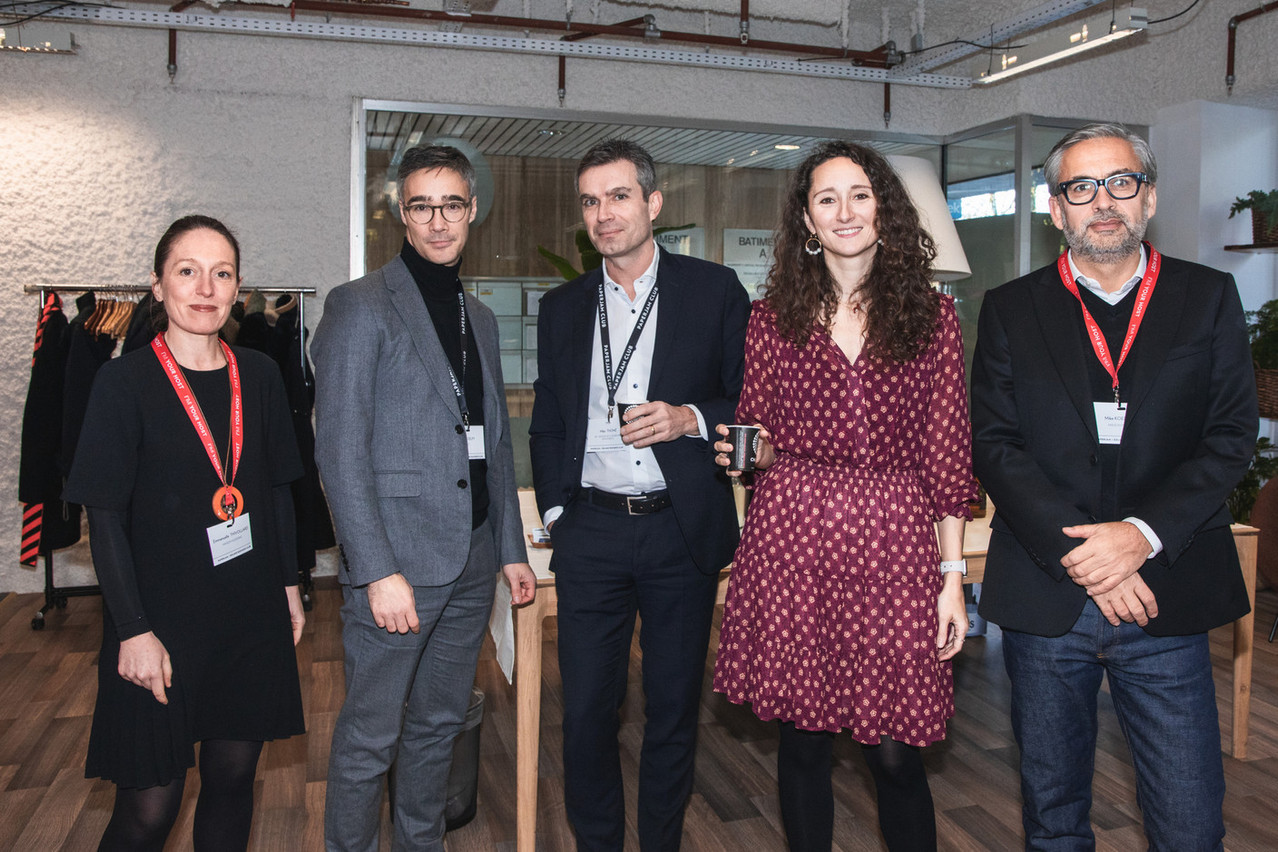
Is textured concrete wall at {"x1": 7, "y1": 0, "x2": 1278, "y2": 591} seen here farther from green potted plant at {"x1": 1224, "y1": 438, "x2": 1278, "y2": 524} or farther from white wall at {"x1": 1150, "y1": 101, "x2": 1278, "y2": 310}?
green potted plant at {"x1": 1224, "y1": 438, "x2": 1278, "y2": 524}

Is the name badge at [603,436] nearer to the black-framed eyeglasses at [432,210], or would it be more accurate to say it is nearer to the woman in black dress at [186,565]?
the black-framed eyeglasses at [432,210]

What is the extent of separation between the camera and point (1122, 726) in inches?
73.4

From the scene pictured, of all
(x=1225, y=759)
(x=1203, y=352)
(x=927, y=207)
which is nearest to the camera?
(x=1203, y=352)

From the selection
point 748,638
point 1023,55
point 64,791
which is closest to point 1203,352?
point 748,638

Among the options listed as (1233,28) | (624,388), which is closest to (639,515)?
(624,388)

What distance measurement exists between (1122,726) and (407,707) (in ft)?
5.02

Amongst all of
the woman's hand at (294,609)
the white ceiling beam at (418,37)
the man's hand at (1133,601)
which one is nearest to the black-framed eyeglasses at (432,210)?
the woman's hand at (294,609)

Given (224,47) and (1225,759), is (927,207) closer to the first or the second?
(1225,759)

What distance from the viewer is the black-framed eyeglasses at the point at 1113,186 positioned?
1815 mm

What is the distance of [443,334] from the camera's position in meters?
2.18

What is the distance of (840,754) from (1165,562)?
180 centimetres

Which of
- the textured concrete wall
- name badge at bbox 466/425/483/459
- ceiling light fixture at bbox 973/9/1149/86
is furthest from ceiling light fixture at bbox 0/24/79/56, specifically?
ceiling light fixture at bbox 973/9/1149/86

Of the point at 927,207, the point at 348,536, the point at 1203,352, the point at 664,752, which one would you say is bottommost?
the point at 664,752

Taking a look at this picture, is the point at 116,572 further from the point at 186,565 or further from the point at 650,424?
the point at 650,424
